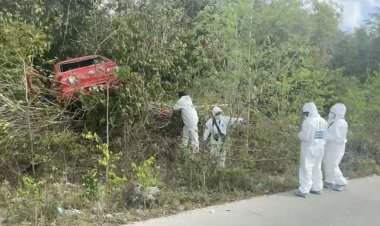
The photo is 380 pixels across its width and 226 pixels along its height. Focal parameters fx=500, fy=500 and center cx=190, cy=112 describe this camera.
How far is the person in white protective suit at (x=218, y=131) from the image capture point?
30.7 ft

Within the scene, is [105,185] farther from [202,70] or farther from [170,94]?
[202,70]

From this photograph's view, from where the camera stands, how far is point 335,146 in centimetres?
1015

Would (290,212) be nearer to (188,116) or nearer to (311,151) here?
(311,151)

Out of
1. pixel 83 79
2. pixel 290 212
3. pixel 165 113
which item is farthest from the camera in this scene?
pixel 165 113

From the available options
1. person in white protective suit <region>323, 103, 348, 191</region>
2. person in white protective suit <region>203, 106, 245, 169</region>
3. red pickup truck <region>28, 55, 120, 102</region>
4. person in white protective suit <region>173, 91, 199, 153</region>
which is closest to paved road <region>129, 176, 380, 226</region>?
person in white protective suit <region>323, 103, 348, 191</region>

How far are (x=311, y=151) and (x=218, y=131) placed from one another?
1865 mm

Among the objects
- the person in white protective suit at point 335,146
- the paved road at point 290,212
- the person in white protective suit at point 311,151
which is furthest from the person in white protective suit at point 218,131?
the person in white protective suit at point 335,146

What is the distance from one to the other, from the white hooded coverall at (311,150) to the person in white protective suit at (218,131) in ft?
4.92

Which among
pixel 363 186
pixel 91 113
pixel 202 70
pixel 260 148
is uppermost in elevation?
pixel 202 70

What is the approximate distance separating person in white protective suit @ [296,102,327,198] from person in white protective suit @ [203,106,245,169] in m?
1.50

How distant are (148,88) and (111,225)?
155 inches

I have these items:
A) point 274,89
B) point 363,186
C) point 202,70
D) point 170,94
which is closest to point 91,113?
point 170,94

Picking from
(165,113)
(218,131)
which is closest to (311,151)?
(218,131)

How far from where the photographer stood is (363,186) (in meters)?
10.4
